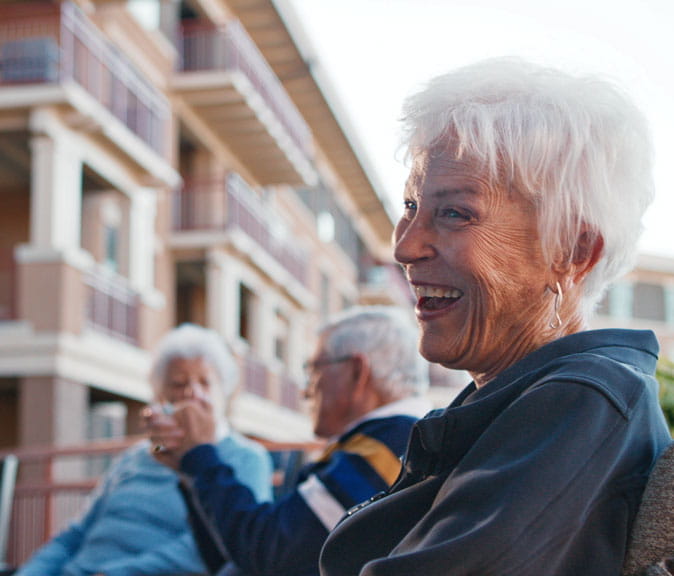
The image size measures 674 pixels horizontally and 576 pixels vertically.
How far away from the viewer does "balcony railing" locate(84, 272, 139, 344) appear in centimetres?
1456

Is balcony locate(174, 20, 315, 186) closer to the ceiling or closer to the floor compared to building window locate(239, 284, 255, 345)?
closer to the ceiling

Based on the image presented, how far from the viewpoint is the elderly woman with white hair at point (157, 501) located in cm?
400

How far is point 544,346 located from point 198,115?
1878cm

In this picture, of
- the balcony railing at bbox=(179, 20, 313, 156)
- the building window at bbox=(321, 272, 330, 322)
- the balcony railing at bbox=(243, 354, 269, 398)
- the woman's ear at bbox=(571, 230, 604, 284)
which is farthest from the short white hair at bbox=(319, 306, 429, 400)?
the building window at bbox=(321, 272, 330, 322)

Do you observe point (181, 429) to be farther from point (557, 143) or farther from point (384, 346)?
point (557, 143)

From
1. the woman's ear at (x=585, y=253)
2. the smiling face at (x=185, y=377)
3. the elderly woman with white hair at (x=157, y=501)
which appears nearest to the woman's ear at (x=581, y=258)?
the woman's ear at (x=585, y=253)

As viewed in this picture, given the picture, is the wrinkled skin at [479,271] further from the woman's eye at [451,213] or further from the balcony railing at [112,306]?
the balcony railing at [112,306]

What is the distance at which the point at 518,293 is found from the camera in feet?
5.42

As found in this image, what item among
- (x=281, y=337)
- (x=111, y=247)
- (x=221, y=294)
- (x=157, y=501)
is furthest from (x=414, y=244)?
(x=281, y=337)

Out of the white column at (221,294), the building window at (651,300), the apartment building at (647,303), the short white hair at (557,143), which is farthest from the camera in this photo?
the building window at (651,300)

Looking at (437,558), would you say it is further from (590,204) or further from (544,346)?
(590,204)

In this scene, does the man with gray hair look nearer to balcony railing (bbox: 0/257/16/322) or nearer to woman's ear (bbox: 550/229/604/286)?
woman's ear (bbox: 550/229/604/286)

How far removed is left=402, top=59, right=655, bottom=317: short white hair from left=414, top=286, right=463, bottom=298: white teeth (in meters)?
0.15

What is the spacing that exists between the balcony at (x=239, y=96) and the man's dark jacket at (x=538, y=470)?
17.9 m
